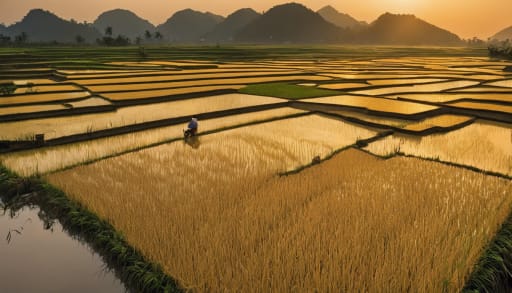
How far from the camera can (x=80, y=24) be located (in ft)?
625

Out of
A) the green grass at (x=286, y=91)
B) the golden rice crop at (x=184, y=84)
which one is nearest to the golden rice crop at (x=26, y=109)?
the golden rice crop at (x=184, y=84)

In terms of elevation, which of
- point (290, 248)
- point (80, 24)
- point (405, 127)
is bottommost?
point (290, 248)

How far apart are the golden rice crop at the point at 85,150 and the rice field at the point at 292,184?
51 mm

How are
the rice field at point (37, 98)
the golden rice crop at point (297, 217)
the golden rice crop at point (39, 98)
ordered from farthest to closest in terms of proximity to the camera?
the golden rice crop at point (39, 98) < the rice field at point (37, 98) < the golden rice crop at point (297, 217)

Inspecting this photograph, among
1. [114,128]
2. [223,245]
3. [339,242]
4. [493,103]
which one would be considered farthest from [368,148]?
[493,103]

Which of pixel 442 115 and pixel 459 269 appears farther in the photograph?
pixel 442 115

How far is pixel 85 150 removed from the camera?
24.6ft

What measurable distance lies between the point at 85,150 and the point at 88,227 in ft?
11.6

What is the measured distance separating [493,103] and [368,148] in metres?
7.57

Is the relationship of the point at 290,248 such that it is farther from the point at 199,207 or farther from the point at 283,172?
the point at 283,172

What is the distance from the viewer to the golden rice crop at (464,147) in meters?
6.96

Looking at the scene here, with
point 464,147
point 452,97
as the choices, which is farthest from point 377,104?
point 464,147

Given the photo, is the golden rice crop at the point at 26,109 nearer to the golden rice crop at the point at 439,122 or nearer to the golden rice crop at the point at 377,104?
the golden rice crop at the point at 377,104

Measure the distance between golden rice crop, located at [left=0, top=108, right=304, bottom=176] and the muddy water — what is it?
1819 mm
